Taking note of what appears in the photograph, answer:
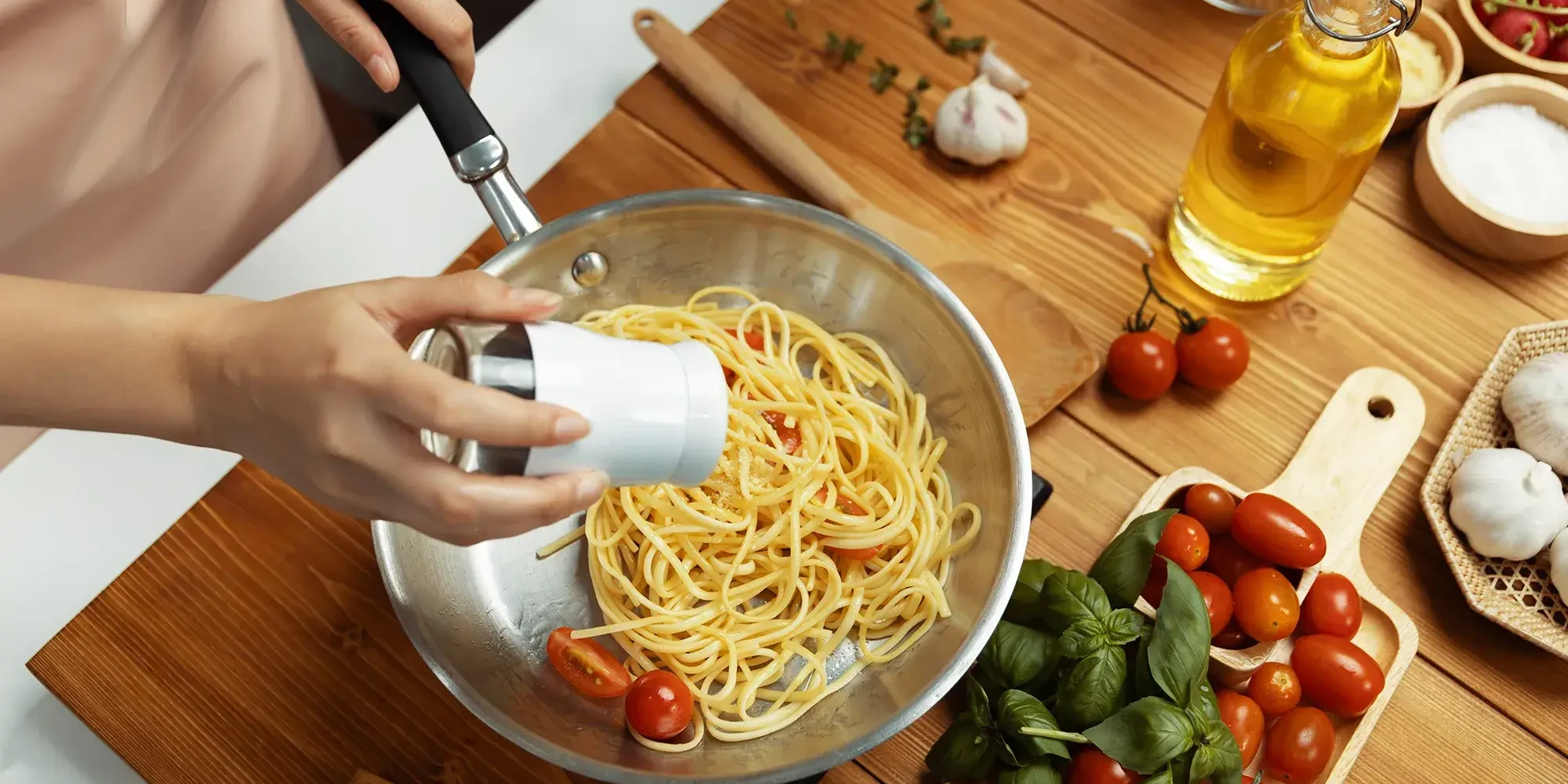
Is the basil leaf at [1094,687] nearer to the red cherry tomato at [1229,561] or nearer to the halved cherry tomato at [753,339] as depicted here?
the red cherry tomato at [1229,561]

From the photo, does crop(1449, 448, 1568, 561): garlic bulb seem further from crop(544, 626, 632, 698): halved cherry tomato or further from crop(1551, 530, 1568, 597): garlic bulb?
crop(544, 626, 632, 698): halved cherry tomato

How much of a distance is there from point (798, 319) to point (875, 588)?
0.35m

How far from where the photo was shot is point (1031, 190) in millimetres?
1596

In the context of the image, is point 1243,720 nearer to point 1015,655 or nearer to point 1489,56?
point 1015,655

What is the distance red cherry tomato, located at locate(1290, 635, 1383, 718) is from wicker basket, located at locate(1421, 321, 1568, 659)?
173mm

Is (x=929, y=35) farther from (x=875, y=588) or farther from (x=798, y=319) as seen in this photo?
(x=875, y=588)

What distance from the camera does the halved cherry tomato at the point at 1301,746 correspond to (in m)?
1.20

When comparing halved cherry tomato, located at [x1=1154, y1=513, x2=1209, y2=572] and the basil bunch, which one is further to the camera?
halved cherry tomato, located at [x1=1154, y1=513, x2=1209, y2=572]

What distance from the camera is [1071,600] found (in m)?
1.15

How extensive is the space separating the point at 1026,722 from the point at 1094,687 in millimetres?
77

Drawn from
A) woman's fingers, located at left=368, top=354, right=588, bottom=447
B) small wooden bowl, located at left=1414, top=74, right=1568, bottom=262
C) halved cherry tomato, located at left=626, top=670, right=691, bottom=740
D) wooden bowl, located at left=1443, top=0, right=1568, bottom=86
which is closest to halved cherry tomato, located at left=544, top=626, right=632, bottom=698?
halved cherry tomato, located at left=626, top=670, right=691, bottom=740

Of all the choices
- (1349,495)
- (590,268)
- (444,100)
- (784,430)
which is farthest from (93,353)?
(1349,495)

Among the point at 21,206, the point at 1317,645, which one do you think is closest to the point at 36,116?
the point at 21,206

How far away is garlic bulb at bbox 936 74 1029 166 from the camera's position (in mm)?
1547
